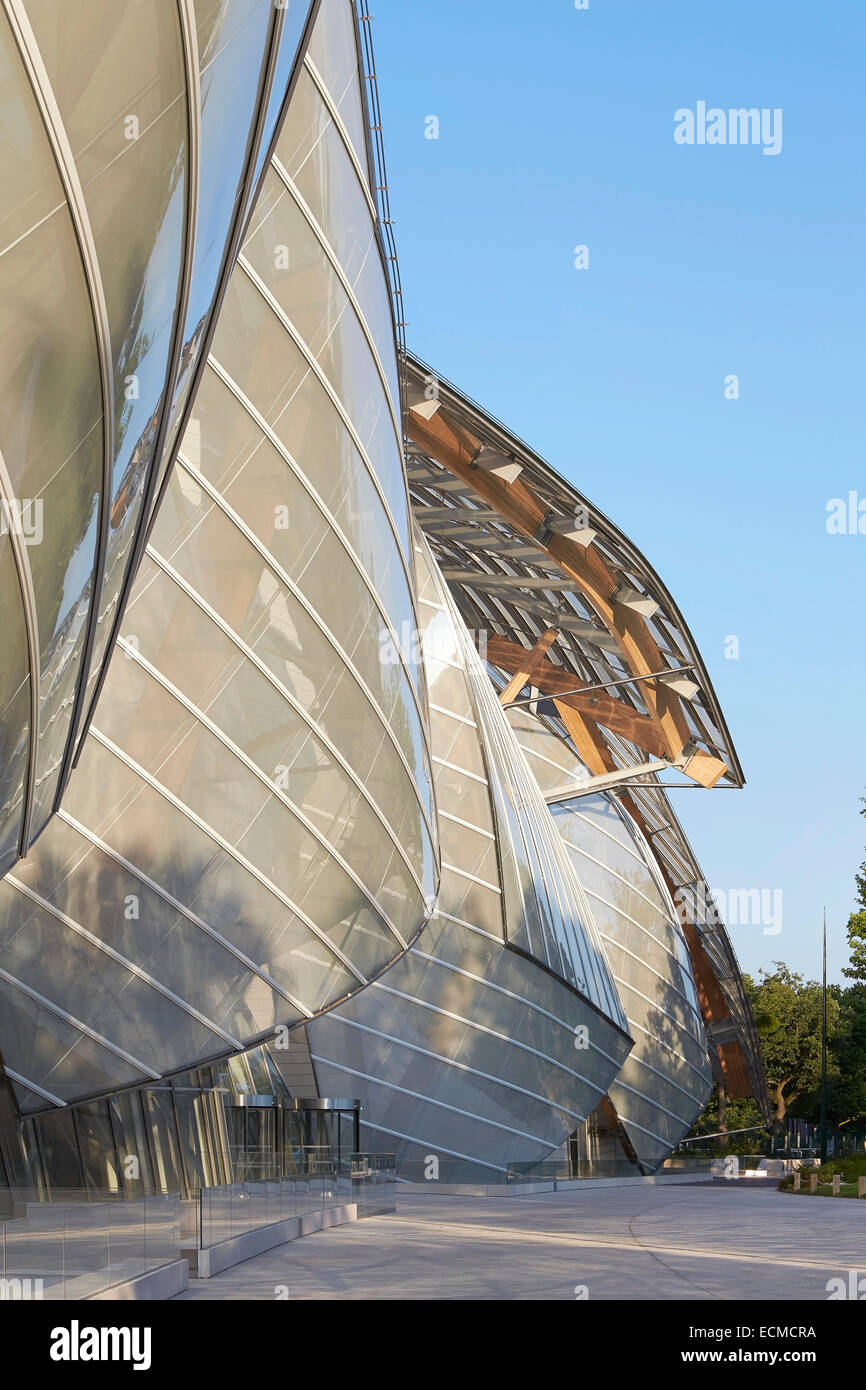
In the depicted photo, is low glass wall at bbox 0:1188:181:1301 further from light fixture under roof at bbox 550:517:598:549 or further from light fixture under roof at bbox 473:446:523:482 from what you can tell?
light fixture under roof at bbox 550:517:598:549

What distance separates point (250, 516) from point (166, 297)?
805 centimetres

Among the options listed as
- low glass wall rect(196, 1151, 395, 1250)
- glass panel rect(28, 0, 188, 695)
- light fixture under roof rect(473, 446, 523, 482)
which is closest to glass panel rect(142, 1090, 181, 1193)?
low glass wall rect(196, 1151, 395, 1250)

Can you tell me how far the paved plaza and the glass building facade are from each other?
2.97 m

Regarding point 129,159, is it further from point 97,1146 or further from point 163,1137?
point 163,1137

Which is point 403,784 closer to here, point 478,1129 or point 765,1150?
point 478,1129

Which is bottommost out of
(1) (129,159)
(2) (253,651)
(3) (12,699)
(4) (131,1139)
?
(4) (131,1139)

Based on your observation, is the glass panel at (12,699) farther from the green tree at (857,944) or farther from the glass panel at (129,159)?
the green tree at (857,944)

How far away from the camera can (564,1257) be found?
17.7 m

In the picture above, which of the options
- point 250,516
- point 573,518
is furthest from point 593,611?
point 250,516

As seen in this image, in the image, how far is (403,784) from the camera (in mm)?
25141

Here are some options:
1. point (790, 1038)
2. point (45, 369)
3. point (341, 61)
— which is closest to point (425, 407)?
point (341, 61)

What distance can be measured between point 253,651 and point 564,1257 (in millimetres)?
8969

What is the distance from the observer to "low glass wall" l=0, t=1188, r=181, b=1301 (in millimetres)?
9258

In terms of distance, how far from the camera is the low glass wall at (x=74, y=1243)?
926 centimetres
